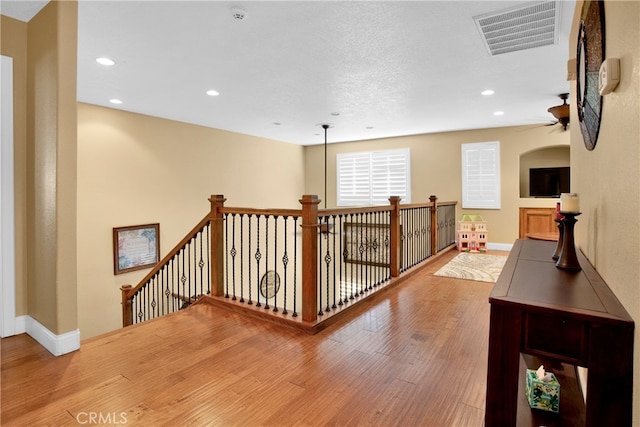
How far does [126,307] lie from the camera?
4.64m

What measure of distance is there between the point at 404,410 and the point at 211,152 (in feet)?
19.1

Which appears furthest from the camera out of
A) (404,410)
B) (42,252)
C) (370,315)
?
(370,315)

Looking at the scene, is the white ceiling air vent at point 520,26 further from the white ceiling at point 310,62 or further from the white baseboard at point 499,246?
the white baseboard at point 499,246

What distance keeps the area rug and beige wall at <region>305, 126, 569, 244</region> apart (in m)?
1.13

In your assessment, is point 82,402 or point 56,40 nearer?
point 82,402

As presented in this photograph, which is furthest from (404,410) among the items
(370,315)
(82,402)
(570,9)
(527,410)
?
(570,9)

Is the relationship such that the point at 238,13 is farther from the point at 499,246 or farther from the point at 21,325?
the point at 499,246

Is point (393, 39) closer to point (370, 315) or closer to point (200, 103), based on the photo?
point (370, 315)

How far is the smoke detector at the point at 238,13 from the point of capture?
2.40 meters

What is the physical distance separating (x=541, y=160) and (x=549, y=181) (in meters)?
0.55

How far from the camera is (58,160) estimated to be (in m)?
2.15

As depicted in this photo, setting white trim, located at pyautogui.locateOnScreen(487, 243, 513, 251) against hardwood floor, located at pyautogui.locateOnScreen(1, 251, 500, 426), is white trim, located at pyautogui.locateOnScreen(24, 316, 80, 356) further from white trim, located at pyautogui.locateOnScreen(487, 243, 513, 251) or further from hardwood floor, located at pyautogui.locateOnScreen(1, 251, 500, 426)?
white trim, located at pyautogui.locateOnScreen(487, 243, 513, 251)

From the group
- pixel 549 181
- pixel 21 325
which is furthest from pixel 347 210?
pixel 549 181

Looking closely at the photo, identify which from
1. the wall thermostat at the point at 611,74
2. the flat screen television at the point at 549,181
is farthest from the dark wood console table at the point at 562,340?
the flat screen television at the point at 549,181
